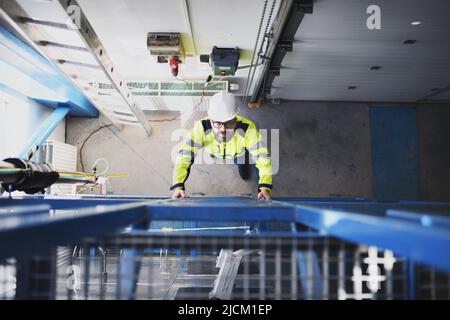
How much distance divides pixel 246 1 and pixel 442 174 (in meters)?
5.85

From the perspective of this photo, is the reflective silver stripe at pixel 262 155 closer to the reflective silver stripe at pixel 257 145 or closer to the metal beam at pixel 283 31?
the reflective silver stripe at pixel 257 145

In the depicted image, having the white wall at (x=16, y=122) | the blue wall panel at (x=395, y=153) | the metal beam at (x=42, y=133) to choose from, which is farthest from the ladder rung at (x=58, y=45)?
the blue wall panel at (x=395, y=153)

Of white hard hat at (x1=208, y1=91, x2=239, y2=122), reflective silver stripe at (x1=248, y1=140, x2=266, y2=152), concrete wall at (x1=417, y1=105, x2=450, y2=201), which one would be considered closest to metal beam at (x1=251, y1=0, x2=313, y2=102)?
white hard hat at (x1=208, y1=91, x2=239, y2=122)

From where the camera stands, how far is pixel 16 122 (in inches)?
215

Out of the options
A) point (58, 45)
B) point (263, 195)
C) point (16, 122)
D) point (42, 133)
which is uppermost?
point (58, 45)

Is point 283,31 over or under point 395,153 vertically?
over

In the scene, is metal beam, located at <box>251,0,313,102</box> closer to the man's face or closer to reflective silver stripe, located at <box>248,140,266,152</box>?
the man's face

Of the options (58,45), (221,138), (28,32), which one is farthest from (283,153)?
(28,32)

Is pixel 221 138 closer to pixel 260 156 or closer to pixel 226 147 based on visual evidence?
pixel 226 147

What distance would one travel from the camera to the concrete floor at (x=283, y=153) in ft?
23.5

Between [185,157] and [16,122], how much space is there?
3088mm

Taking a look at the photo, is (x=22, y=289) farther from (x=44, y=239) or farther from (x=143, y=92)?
(x=143, y=92)

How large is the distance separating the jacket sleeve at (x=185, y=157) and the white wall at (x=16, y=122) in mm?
2766
